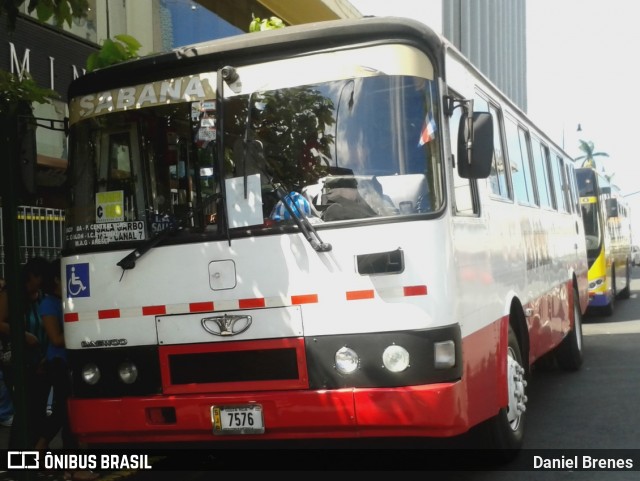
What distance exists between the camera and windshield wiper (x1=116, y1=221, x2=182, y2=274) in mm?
5871

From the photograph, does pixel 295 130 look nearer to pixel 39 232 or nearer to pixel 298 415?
pixel 298 415

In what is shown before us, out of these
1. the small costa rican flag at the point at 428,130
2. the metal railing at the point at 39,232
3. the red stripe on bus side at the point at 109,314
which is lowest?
the red stripe on bus side at the point at 109,314

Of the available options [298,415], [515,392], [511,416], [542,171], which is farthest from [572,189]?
[298,415]

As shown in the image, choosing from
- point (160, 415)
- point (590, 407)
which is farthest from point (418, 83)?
point (590, 407)

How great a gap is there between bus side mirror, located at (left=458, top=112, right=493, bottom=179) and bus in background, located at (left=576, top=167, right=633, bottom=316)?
14.0 meters

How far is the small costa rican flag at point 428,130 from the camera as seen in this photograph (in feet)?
18.2

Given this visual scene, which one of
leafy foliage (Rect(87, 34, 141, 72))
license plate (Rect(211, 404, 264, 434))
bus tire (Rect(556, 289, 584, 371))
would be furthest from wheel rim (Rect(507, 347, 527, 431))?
bus tire (Rect(556, 289, 584, 371))

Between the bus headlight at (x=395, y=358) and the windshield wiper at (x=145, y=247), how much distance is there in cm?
152

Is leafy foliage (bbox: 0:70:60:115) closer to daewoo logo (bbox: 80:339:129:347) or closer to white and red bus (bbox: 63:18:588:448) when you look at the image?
white and red bus (bbox: 63:18:588:448)

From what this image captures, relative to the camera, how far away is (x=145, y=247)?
19.3 feet

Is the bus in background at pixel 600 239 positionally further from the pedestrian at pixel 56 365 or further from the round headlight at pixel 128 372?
the round headlight at pixel 128 372

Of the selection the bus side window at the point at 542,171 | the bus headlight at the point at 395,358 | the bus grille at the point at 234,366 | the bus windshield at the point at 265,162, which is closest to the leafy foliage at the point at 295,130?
the bus windshield at the point at 265,162

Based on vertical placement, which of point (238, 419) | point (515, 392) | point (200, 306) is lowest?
point (515, 392)

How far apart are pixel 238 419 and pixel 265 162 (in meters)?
1.54
